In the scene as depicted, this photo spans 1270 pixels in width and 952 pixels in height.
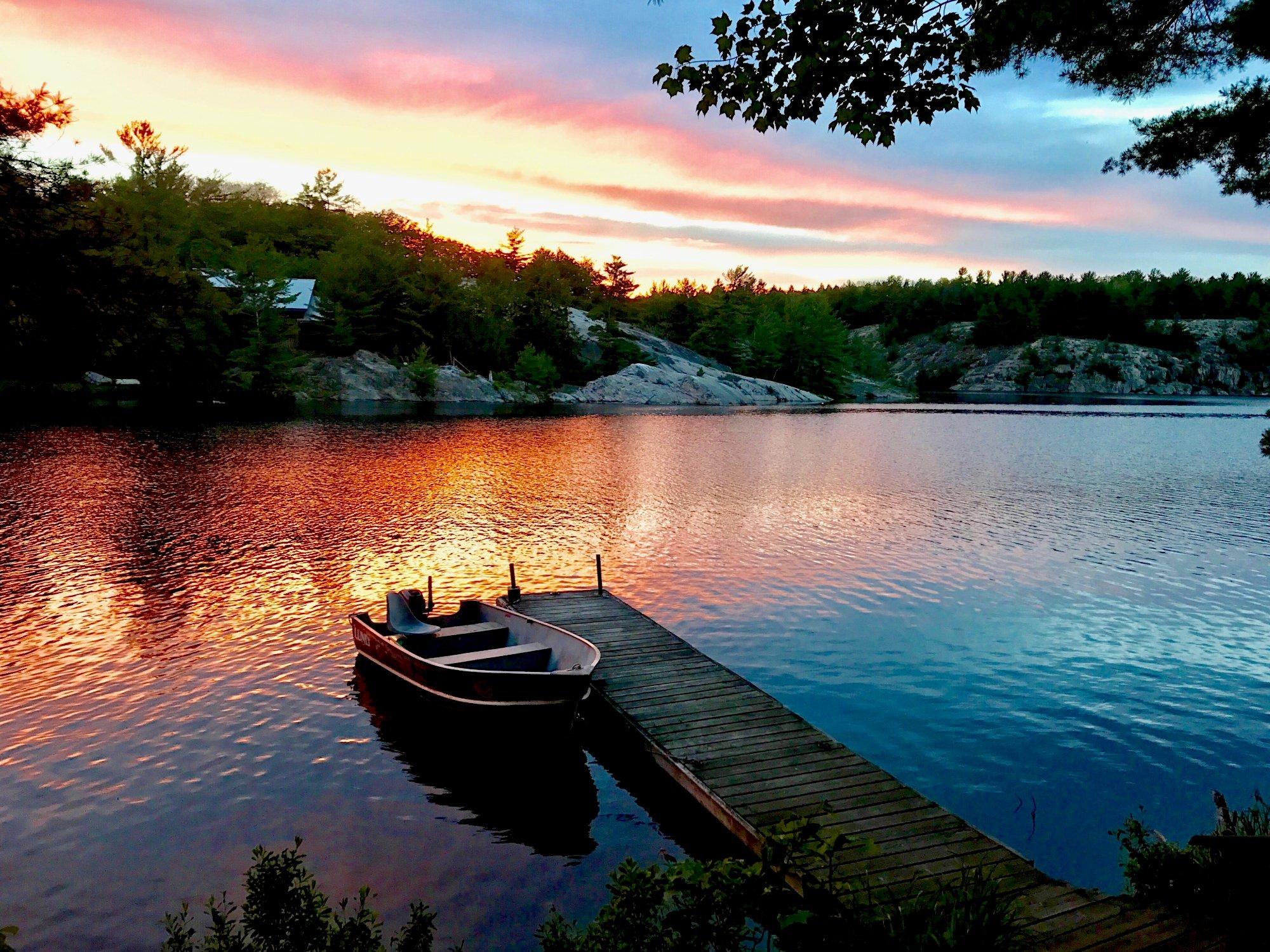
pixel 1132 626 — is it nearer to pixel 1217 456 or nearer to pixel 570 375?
pixel 1217 456

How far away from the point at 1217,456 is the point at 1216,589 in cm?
4944

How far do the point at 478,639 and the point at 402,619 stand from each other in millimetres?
2408

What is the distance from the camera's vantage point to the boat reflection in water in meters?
14.5

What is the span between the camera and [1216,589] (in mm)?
29609

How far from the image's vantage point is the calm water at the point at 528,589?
1367 cm

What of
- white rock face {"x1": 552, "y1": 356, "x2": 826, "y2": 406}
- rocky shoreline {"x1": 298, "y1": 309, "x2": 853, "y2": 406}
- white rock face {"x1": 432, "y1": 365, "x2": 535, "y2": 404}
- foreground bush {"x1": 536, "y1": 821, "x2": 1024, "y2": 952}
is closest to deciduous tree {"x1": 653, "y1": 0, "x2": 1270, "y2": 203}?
foreground bush {"x1": 536, "y1": 821, "x2": 1024, "y2": 952}

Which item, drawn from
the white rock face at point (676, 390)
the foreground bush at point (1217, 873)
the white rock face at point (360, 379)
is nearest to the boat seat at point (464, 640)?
the foreground bush at point (1217, 873)

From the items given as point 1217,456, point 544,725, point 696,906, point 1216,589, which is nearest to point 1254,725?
point 1216,589

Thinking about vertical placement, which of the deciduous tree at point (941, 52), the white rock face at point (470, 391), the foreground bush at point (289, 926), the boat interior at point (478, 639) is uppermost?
the deciduous tree at point (941, 52)

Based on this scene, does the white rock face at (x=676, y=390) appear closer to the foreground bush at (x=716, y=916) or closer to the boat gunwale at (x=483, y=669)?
the boat gunwale at (x=483, y=669)

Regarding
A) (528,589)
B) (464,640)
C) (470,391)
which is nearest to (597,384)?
(470,391)

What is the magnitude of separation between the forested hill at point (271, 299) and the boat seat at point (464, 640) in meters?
12.8

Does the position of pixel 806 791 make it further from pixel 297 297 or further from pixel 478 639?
pixel 297 297

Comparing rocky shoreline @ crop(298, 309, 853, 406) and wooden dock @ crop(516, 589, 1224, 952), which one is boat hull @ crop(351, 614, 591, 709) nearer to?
wooden dock @ crop(516, 589, 1224, 952)
